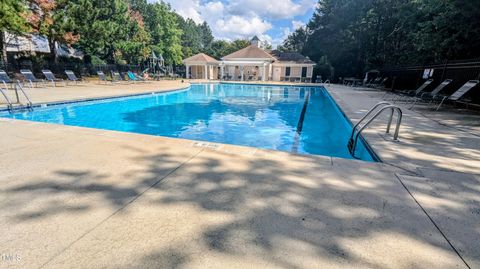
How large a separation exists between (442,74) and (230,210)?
11655 millimetres

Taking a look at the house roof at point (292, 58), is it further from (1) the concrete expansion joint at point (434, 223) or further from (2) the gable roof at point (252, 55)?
(1) the concrete expansion joint at point (434, 223)

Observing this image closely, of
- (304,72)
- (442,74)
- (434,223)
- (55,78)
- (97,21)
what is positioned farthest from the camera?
(304,72)

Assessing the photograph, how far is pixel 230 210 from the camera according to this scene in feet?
6.43

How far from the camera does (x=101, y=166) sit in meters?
2.80

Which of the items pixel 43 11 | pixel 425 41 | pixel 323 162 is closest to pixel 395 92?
pixel 425 41

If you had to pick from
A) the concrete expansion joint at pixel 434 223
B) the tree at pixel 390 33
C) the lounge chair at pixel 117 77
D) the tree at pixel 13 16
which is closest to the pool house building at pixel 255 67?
the tree at pixel 390 33

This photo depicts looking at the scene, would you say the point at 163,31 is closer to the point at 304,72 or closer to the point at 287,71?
the point at 287,71

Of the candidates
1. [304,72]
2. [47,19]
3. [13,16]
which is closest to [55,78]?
[47,19]

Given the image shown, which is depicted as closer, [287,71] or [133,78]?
[133,78]

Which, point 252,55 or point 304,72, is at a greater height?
point 252,55

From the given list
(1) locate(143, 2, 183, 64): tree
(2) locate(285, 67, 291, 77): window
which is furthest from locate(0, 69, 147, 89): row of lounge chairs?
(2) locate(285, 67, 291, 77): window

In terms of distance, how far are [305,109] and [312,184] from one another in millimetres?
8975

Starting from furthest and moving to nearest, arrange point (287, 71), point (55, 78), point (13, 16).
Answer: point (287, 71), point (55, 78), point (13, 16)

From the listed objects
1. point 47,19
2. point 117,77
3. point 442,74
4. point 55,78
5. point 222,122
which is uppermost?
point 47,19
